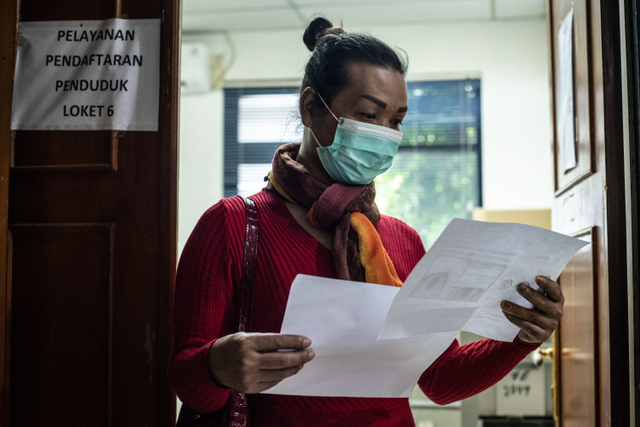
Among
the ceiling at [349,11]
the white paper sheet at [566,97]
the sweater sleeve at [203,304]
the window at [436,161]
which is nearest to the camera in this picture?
the sweater sleeve at [203,304]

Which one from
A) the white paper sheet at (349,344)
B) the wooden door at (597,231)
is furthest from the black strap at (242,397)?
the wooden door at (597,231)

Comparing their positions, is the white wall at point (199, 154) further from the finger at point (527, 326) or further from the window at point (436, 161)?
the finger at point (527, 326)

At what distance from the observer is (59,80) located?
→ 4.36 feet

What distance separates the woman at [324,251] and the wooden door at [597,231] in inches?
11.9

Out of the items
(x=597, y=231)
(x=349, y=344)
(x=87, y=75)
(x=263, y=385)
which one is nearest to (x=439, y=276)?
(x=349, y=344)

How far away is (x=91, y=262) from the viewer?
1.30m

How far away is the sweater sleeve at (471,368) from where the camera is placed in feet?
3.29

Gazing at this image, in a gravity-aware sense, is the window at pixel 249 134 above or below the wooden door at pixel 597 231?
above

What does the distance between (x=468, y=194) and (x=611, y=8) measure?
2621 mm

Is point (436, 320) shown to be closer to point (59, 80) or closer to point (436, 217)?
point (59, 80)

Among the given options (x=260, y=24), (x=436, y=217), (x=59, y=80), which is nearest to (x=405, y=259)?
(x=59, y=80)

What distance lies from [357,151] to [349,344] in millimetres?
411

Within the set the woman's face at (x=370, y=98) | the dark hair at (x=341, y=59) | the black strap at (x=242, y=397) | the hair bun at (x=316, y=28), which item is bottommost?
the black strap at (x=242, y=397)

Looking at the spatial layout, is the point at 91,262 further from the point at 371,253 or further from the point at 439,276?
the point at 439,276
